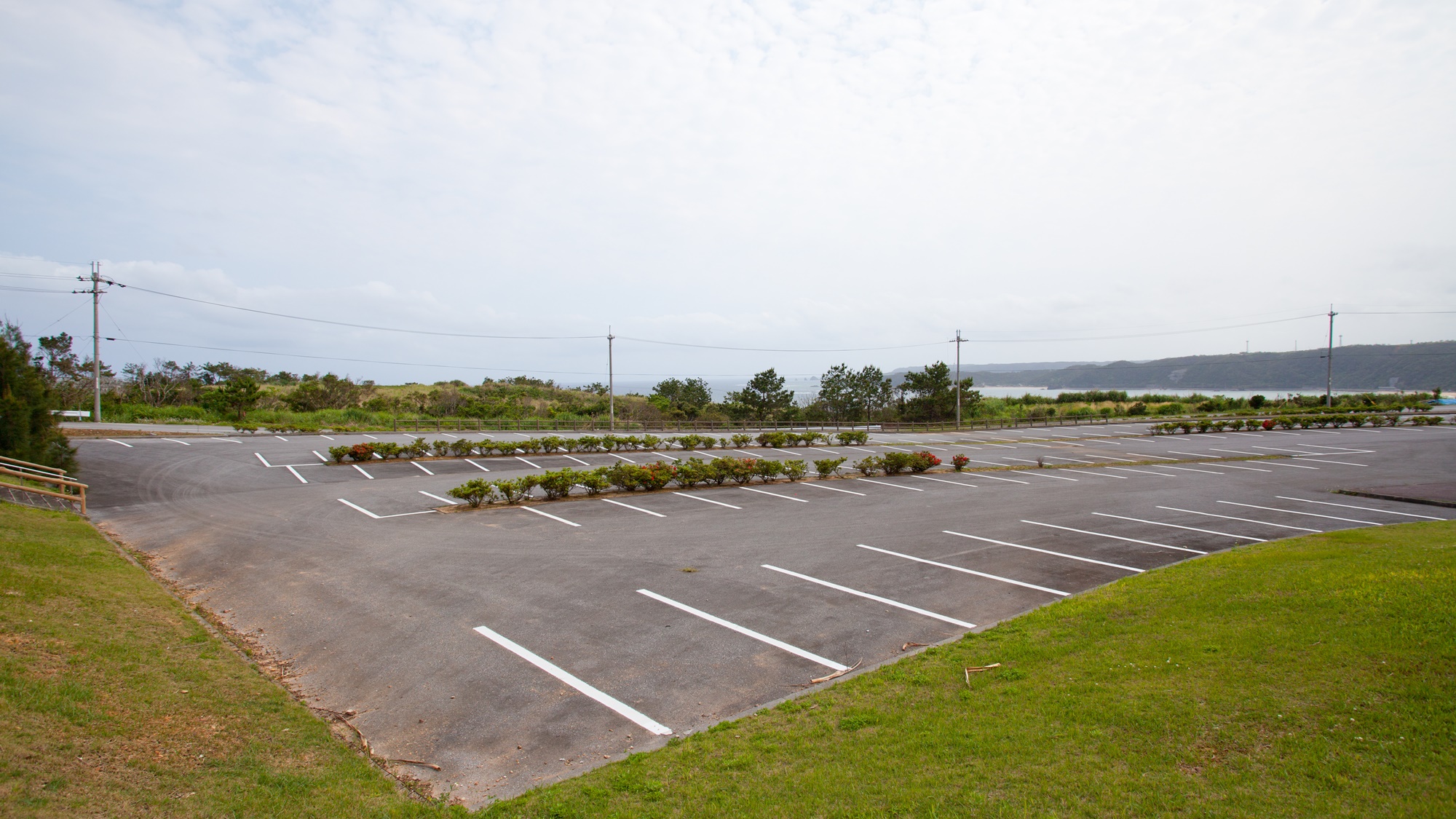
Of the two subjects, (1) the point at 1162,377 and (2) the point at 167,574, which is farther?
(1) the point at 1162,377

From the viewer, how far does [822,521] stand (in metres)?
13.9

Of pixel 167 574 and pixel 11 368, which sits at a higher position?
pixel 11 368

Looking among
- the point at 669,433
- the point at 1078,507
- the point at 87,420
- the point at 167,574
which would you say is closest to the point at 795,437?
the point at 669,433

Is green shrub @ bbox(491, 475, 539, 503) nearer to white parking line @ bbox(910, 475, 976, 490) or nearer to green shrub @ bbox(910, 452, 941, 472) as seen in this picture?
white parking line @ bbox(910, 475, 976, 490)

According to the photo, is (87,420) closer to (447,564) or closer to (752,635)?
(447,564)

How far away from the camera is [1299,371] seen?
11650cm

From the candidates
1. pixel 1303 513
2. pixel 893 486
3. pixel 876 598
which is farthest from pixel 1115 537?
pixel 893 486

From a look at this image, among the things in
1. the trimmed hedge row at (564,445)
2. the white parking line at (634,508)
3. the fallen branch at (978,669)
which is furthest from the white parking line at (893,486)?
the fallen branch at (978,669)

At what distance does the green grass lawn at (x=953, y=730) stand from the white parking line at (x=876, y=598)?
46.4 inches

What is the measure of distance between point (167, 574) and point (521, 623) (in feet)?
21.4

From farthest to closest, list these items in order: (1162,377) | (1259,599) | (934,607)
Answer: (1162,377)
(934,607)
(1259,599)

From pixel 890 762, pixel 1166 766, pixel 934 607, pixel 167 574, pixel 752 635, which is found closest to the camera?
pixel 1166 766

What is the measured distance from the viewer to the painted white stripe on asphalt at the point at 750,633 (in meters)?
6.65

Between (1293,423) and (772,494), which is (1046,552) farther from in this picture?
(1293,423)
